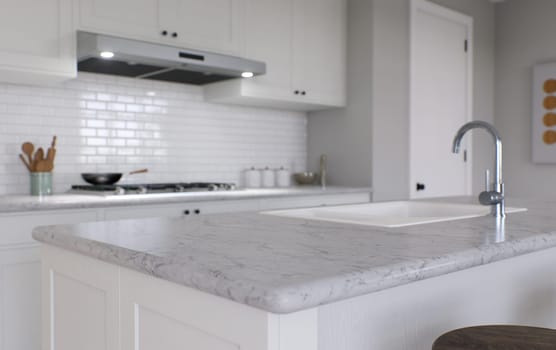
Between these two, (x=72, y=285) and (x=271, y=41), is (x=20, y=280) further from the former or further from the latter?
(x=271, y=41)

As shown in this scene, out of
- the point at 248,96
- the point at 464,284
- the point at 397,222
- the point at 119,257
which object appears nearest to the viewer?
the point at 119,257

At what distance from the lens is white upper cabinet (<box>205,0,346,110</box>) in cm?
384

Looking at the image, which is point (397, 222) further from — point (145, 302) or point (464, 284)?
point (145, 302)

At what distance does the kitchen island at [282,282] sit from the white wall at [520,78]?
3.90m

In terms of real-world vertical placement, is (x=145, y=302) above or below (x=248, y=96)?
below

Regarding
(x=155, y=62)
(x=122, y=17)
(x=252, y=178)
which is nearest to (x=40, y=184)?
(x=155, y=62)

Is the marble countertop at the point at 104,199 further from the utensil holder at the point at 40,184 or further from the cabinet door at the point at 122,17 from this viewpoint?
the cabinet door at the point at 122,17

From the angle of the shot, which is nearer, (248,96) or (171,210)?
(171,210)

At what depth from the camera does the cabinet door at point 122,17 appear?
3.02 m

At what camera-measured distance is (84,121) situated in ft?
11.3

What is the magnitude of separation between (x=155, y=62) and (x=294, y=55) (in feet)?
4.16

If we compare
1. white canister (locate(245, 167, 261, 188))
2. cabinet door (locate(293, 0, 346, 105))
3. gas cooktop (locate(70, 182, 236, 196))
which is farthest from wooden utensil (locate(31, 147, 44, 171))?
cabinet door (locate(293, 0, 346, 105))

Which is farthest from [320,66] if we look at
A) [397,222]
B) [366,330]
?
[366,330]

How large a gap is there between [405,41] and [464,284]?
3512 millimetres
